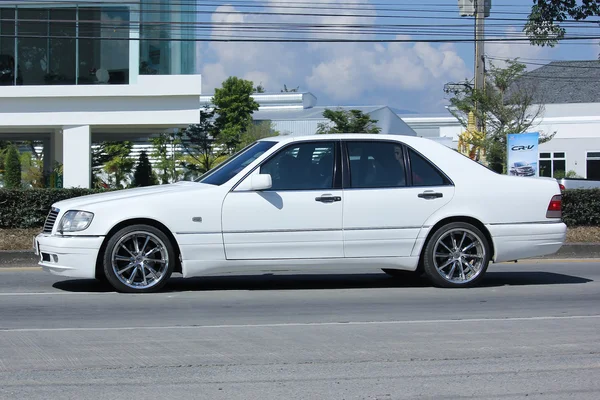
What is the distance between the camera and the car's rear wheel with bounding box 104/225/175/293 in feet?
29.6

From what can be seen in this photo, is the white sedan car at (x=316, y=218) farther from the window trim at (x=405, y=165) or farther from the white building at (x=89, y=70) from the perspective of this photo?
the white building at (x=89, y=70)

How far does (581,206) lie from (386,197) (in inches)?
317

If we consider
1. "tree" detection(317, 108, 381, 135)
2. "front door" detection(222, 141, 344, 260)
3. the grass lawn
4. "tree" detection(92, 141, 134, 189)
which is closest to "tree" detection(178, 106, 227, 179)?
"tree" detection(92, 141, 134, 189)

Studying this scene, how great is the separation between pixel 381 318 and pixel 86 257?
3.18 meters

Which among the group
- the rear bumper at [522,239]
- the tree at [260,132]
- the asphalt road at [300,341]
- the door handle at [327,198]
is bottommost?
the asphalt road at [300,341]

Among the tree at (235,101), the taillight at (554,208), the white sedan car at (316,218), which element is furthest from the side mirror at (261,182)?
the tree at (235,101)

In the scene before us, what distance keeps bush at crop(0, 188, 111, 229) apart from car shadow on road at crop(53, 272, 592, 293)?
5016 mm

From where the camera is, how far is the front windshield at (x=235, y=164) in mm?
9453

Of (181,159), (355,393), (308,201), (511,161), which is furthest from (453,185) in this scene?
(181,159)

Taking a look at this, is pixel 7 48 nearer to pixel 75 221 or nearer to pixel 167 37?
pixel 167 37

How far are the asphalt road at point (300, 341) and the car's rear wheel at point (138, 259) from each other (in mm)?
256

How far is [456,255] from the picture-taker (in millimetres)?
9672

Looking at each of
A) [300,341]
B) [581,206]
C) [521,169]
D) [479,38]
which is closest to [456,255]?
[300,341]

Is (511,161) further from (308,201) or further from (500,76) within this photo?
(500,76)
